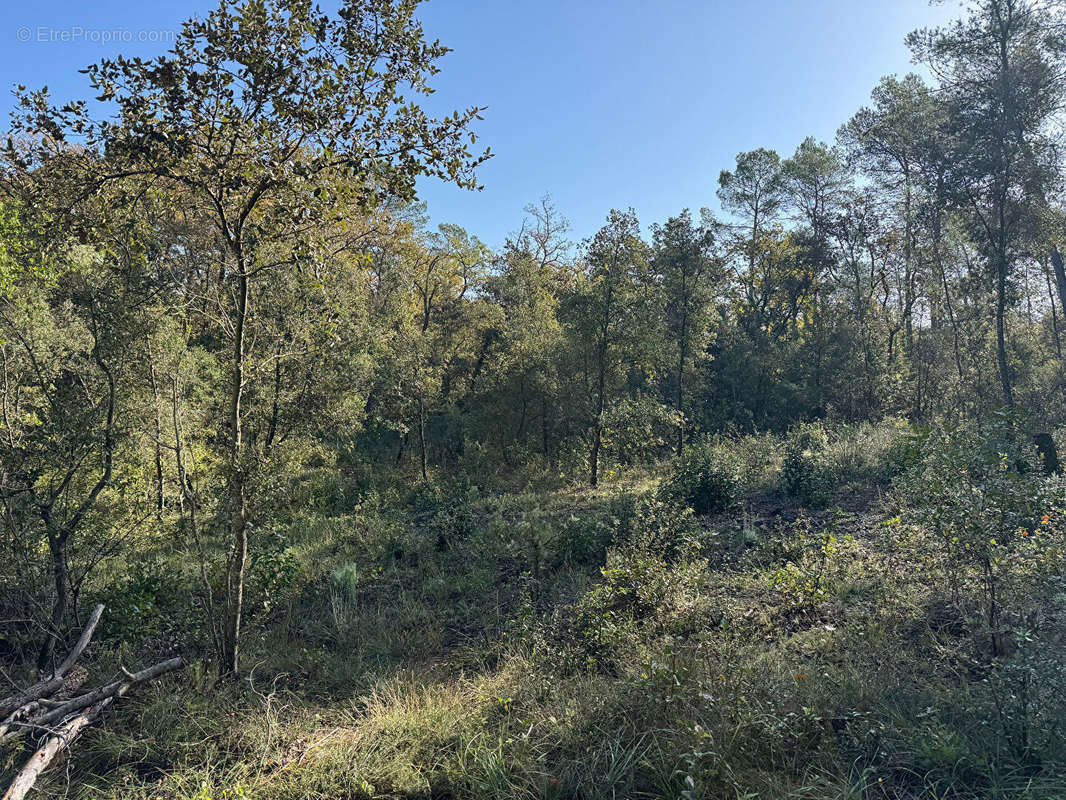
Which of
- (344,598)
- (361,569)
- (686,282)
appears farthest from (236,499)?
(686,282)

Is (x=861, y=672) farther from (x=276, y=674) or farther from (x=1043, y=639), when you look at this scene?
(x=276, y=674)

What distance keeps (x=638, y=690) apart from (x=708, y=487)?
5.45 m

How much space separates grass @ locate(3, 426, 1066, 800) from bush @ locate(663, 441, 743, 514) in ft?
5.40

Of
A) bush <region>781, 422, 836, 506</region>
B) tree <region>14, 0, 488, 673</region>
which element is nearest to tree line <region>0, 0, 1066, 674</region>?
tree <region>14, 0, 488, 673</region>

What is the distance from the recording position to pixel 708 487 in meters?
8.33

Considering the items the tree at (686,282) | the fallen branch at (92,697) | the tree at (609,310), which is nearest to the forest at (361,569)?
the fallen branch at (92,697)

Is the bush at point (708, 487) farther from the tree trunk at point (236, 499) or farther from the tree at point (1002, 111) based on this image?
the tree at point (1002, 111)

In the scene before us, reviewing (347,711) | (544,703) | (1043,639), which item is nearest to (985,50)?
(1043,639)

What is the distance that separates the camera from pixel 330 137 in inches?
137

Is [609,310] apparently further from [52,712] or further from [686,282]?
[52,712]

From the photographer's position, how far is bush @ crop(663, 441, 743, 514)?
8.19m

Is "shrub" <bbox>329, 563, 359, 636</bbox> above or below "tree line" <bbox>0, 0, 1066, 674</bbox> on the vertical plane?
below

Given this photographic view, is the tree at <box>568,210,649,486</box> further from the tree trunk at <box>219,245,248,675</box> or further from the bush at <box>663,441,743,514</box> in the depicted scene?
the tree trunk at <box>219,245,248,675</box>

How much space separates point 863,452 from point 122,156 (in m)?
11.0
